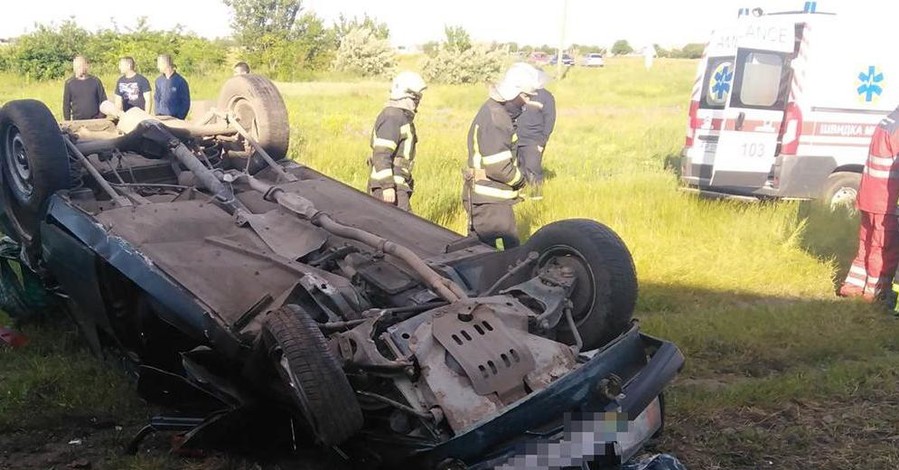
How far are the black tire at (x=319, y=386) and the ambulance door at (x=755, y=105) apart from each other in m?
7.14

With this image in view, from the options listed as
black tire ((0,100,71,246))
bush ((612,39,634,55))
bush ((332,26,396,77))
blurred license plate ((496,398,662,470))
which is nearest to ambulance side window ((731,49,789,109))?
blurred license plate ((496,398,662,470))

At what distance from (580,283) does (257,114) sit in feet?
9.94

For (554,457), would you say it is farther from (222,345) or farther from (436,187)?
(436,187)

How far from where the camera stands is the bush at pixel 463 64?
3556 centimetres

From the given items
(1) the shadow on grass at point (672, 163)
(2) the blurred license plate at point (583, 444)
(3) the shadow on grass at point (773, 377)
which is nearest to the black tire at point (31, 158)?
(2) the blurred license plate at point (583, 444)

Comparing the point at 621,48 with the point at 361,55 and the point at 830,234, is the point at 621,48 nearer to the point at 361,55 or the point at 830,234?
the point at 361,55

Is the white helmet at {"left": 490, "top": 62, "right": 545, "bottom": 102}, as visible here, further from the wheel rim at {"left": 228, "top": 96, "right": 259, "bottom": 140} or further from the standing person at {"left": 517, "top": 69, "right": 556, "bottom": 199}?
the standing person at {"left": 517, "top": 69, "right": 556, "bottom": 199}

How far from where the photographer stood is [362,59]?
37.8 meters

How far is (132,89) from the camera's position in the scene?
9.34 metres

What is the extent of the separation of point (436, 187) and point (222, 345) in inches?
222

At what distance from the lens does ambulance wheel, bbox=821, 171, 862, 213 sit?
859 cm

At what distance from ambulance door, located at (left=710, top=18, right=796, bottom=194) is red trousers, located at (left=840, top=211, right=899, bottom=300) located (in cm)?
256

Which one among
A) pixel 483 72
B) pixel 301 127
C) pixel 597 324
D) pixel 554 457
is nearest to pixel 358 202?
pixel 597 324

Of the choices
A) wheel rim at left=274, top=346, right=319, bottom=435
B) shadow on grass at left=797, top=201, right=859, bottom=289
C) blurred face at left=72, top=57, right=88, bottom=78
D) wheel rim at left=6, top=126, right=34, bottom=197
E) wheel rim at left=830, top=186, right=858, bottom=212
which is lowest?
shadow on grass at left=797, top=201, right=859, bottom=289
